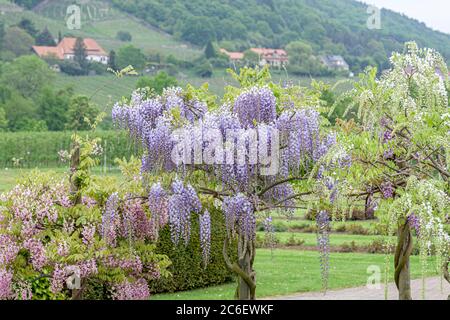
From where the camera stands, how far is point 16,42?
11275 centimetres

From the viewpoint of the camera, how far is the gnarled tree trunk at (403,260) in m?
7.84

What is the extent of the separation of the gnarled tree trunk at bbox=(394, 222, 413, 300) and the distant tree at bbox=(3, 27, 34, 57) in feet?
363

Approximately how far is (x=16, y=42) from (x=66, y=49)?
7.74 metres

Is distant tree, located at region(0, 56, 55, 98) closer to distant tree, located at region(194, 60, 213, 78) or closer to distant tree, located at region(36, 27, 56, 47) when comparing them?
distant tree, located at region(194, 60, 213, 78)

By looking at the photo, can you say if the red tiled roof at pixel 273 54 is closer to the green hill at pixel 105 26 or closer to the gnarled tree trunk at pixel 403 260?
the green hill at pixel 105 26

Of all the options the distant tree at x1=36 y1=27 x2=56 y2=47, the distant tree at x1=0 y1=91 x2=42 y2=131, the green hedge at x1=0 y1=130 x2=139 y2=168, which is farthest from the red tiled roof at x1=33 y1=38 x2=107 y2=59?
the green hedge at x1=0 y1=130 x2=139 y2=168

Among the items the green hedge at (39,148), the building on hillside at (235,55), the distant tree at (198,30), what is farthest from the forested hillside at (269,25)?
the green hedge at (39,148)

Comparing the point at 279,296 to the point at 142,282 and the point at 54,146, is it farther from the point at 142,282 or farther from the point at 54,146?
the point at 54,146

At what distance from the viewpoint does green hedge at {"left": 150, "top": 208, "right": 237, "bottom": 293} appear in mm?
11367

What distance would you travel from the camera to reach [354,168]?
6.43 metres

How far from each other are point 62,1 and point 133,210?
138914mm

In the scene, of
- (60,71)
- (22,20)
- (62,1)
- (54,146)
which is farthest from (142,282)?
(62,1)

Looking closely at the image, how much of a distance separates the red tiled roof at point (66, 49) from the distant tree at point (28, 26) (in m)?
6.28

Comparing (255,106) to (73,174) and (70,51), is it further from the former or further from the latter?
(70,51)
